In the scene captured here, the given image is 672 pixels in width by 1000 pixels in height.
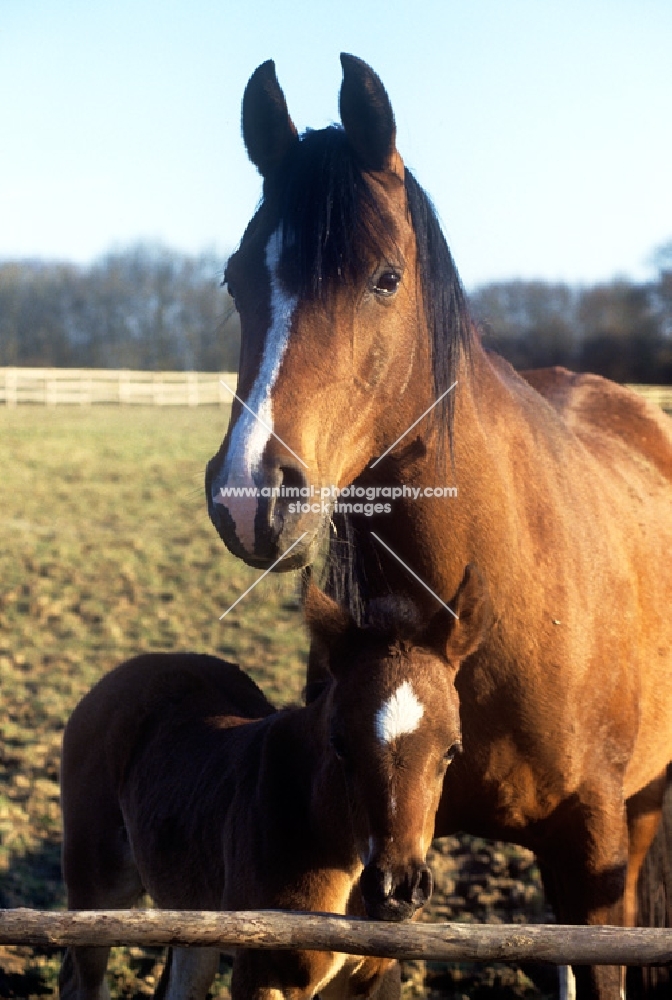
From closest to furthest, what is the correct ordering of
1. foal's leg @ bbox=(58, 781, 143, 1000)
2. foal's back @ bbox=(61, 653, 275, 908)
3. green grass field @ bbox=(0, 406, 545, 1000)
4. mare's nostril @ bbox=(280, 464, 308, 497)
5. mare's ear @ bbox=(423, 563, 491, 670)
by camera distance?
1. mare's nostril @ bbox=(280, 464, 308, 497)
2. mare's ear @ bbox=(423, 563, 491, 670)
3. foal's back @ bbox=(61, 653, 275, 908)
4. foal's leg @ bbox=(58, 781, 143, 1000)
5. green grass field @ bbox=(0, 406, 545, 1000)

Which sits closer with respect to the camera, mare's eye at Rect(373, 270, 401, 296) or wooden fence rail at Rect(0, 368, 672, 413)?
mare's eye at Rect(373, 270, 401, 296)

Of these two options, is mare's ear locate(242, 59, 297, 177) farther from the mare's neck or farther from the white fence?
the white fence

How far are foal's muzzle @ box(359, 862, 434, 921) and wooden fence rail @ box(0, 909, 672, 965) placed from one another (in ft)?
0.55

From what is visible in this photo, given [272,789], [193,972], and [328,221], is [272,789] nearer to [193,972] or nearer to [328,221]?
[193,972]

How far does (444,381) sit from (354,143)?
27.0 inches

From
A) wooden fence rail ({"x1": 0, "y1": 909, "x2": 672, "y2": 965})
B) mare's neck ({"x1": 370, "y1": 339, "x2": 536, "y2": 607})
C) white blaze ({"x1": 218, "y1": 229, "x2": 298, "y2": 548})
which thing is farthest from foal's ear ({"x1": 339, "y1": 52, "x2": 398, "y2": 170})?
wooden fence rail ({"x1": 0, "y1": 909, "x2": 672, "y2": 965})

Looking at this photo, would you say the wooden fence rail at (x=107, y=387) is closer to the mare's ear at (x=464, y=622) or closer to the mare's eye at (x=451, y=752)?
the mare's ear at (x=464, y=622)

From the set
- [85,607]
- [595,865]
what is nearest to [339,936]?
[595,865]

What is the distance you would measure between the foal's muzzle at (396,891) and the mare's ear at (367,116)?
1.77 metres

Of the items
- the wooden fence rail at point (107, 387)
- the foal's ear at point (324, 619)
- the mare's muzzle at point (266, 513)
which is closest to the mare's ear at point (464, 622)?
the foal's ear at point (324, 619)

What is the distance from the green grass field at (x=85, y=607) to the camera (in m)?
5.12

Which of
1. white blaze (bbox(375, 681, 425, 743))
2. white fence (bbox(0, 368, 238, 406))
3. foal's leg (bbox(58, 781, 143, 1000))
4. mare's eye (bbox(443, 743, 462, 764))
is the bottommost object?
white fence (bbox(0, 368, 238, 406))

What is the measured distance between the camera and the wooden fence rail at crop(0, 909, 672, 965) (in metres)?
2.11

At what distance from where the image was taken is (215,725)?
385 centimetres
